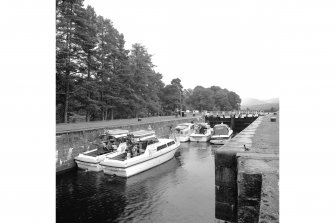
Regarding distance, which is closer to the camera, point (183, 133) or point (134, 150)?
point (134, 150)

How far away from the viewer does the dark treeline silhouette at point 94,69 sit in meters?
16.3

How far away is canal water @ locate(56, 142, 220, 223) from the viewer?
7133mm

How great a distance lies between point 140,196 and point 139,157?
3.13 metres

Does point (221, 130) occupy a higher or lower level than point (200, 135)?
higher

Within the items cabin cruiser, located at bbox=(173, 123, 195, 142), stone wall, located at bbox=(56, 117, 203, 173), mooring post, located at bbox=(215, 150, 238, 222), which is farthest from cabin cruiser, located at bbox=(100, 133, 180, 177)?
mooring post, located at bbox=(215, 150, 238, 222)

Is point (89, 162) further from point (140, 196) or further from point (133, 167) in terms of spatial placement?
point (140, 196)

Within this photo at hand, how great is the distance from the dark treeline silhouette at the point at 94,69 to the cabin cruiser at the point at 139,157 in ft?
23.7

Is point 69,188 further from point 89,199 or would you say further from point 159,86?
point 159,86

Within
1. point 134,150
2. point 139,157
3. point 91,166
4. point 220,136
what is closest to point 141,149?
point 134,150

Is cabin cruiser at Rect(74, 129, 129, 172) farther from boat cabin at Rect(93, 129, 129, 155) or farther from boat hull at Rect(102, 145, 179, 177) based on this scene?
boat hull at Rect(102, 145, 179, 177)

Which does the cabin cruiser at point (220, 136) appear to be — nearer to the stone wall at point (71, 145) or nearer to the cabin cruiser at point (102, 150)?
the cabin cruiser at point (102, 150)

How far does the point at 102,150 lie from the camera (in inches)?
537

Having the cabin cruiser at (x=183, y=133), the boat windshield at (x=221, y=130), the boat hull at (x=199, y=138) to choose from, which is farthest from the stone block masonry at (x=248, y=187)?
the boat windshield at (x=221, y=130)
